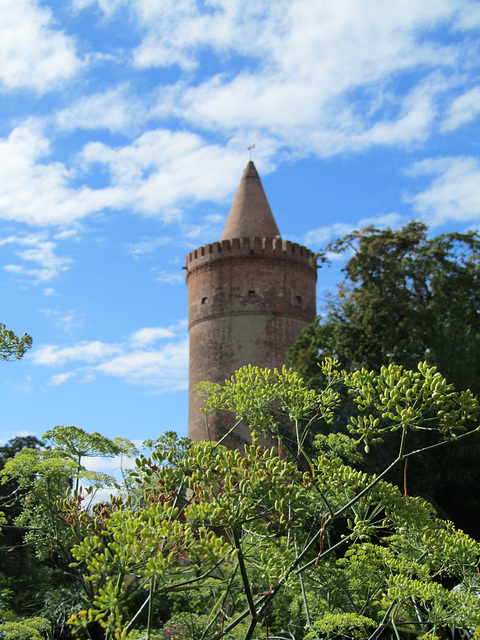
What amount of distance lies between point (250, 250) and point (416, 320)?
26.1 feet

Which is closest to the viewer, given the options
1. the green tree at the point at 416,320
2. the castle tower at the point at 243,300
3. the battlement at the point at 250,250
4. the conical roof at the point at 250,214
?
the green tree at the point at 416,320

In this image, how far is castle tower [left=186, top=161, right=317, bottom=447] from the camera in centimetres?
2231

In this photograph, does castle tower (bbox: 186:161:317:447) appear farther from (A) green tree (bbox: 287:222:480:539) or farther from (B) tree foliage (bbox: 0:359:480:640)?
(B) tree foliage (bbox: 0:359:480:640)

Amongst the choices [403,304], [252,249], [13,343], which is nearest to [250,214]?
[252,249]

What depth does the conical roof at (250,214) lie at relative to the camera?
24.2 metres

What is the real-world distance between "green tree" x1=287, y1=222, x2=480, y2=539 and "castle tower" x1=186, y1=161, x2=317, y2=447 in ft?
11.7

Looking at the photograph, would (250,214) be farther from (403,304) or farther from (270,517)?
(270,517)

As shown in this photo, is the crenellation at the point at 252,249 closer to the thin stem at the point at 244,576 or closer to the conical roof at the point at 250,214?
the conical roof at the point at 250,214

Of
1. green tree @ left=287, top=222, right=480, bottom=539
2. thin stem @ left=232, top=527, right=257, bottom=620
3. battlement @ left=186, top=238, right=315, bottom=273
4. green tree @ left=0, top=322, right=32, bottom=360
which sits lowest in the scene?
thin stem @ left=232, top=527, right=257, bottom=620

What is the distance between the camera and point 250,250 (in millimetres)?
23453

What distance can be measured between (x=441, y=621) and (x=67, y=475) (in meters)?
2.96

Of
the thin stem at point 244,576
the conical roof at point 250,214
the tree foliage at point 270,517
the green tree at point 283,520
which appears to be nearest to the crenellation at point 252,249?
the conical roof at point 250,214

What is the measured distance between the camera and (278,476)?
332 centimetres

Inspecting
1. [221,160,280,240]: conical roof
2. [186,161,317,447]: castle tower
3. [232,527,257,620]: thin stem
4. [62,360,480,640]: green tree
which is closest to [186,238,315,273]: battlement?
[186,161,317,447]: castle tower
